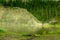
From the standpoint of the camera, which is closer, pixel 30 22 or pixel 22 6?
pixel 30 22

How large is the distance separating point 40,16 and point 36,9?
23.2 inches

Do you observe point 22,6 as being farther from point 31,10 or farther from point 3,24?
point 3,24

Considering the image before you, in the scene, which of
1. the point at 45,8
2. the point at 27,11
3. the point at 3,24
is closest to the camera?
the point at 3,24

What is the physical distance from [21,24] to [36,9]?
2.09 meters

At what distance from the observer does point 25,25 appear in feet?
40.5

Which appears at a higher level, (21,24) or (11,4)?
(11,4)

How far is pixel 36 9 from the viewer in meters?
14.0

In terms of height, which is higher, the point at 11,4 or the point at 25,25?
the point at 11,4

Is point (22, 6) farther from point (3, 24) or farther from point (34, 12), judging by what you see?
point (3, 24)

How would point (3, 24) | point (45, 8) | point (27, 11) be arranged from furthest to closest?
point (45, 8)
point (27, 11)
point (3, 24)

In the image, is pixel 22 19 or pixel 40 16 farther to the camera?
pixel 40 16

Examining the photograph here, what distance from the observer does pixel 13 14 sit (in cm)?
1261

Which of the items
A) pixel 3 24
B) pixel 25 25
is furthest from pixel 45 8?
pixel 3 24

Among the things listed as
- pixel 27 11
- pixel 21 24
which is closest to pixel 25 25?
pixel 21 24
